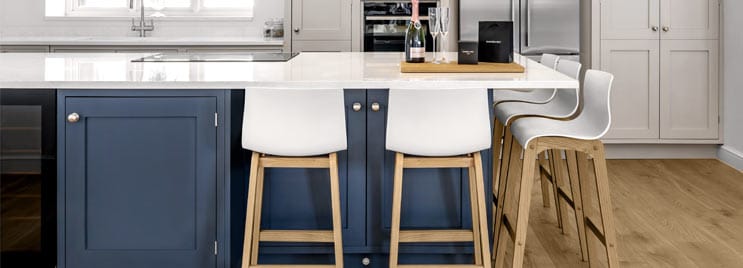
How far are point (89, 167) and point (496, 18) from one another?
349 centimetres

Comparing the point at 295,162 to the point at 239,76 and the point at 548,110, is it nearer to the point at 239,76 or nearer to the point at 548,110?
the point at 239,76

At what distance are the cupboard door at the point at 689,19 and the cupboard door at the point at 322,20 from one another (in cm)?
236

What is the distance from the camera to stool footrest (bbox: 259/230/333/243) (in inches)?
104

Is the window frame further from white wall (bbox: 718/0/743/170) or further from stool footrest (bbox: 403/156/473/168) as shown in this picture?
stool footrest (bbox: 403/156/473/168)

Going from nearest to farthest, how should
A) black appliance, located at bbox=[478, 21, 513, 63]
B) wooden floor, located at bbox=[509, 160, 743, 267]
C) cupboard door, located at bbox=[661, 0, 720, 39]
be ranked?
black appliance, located at bbox=[478, 21, 513, 63] → wooden floor, located at bbox=[509, 160, 743, 267] → cupboard door, located at bbox=[661, 0, 720, 39]

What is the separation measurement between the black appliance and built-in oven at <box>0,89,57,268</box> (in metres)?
1.69

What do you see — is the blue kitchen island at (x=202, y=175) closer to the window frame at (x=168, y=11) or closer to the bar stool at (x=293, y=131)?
the bar stool at (x=293, y=131)

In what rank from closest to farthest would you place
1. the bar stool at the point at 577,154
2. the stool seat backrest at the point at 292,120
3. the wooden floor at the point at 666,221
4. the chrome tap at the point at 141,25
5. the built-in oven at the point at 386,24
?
the stool seat backrest at the point at 292,120
the bar stool at the point at 577,154
the wooden floor at the point at 666,221
the built-in oven at the point at 386,24
the chrome tap at the point at 141,25

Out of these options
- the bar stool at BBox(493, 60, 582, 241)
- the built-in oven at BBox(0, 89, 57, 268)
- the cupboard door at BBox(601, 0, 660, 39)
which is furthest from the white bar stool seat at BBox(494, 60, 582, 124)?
the cupboard door at BBox(601, 0, 660, 39)

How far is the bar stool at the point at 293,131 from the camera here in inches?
94.2

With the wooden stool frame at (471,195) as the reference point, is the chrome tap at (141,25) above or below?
above

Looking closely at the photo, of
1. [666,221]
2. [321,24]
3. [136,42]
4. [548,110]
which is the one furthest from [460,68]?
[136,42]

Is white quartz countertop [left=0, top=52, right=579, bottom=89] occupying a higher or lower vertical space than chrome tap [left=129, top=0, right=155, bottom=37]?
lower

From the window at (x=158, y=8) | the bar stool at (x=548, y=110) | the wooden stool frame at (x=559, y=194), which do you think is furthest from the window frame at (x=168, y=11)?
the wooden stool frame at (x=559, y=194)
